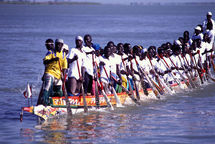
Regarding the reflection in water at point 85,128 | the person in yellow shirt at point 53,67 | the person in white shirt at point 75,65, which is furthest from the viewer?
the person in white shirt at point 75,65

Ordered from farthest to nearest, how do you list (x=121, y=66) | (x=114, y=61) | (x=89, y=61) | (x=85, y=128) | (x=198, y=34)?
(x=198, y=34)
(x=121, y=66)
(x=114, y=61)
(x=89, y=61)
(x=85, y=128)

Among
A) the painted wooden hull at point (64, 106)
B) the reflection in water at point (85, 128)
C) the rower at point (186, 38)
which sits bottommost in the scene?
the reflection in water at point (85, 128)

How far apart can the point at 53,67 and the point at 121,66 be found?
124 inches

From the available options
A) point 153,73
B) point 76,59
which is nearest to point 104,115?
point 76,59

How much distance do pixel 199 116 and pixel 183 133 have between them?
2.48 metres

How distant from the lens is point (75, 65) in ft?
49.4

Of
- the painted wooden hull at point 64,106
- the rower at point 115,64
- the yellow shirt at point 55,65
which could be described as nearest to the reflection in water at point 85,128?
the painted wooden hull at point 64,106

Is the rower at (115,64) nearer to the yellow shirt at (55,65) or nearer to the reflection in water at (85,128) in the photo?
the reflection in water at (85,128)

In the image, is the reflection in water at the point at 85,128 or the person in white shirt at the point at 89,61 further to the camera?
the person in white shirt at the point at 89,61

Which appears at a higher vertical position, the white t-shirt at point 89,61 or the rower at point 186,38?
the rower at point 186,38

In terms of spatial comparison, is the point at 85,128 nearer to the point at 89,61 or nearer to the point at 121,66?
the point at 89,61

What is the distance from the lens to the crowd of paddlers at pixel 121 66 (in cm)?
1447

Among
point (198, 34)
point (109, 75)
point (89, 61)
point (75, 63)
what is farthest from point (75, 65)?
point (198, 34)

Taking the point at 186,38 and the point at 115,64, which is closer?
the point at 115,64
